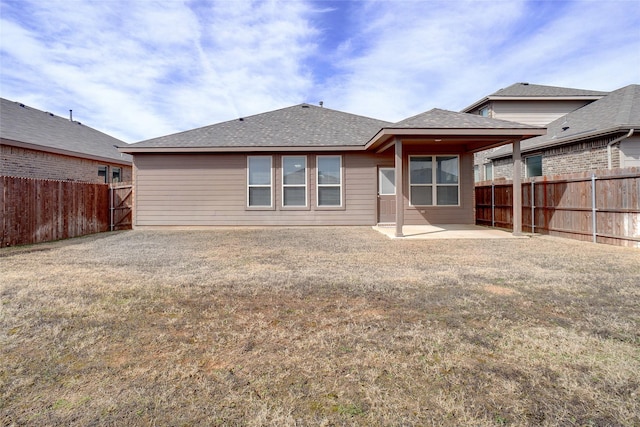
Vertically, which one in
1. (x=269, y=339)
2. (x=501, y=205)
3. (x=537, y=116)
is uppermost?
(x=537, y=116)

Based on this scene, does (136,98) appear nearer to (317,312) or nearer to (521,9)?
(521,9)

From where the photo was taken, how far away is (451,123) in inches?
340

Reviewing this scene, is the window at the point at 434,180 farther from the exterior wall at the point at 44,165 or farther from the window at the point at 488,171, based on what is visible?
the exterior wall at the point at 44,165

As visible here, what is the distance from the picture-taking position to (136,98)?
18.2 m

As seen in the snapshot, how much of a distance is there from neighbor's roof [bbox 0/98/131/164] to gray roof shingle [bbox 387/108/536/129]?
13050 mm

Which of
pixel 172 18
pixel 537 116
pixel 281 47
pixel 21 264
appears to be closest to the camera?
pixel 21 264

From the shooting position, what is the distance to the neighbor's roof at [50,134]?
11.9m

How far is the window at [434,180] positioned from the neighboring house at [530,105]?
265 inches

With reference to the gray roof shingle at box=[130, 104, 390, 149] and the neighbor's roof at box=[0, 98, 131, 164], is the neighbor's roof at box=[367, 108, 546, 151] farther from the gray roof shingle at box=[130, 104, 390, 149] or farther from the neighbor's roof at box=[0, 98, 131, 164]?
the neighbor's roof at box=[0, 98, 131, 164]

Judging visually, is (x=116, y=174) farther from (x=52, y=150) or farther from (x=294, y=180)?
(x=294, y=180)

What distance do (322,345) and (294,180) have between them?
920cm

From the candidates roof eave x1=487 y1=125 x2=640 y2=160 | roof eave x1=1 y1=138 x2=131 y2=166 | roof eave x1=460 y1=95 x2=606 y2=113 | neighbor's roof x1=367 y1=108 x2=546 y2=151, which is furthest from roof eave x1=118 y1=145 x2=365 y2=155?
roof eave x1=460 y1=95 x2=606 y2=113

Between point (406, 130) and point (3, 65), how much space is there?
1827 cm

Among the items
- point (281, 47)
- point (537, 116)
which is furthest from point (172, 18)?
point (537, 116)
